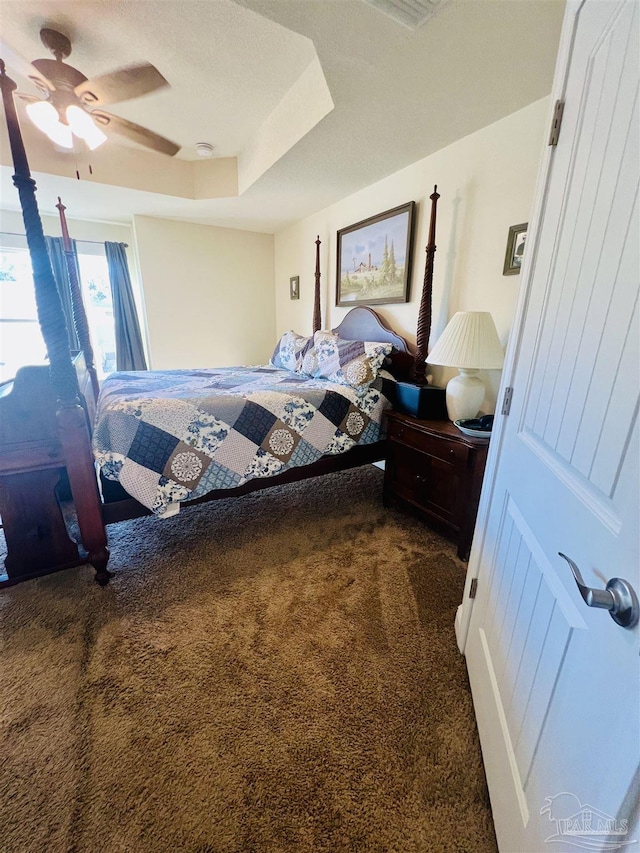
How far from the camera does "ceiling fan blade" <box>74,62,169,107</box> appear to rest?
1714 millimetres

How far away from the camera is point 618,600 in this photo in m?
0.47

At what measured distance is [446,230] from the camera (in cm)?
232

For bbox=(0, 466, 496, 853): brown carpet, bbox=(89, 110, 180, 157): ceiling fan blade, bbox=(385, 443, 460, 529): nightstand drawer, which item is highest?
bbox=(89, 110, 180, 157): ceiling fan blade

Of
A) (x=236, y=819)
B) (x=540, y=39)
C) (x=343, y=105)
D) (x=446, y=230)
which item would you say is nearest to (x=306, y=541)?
(x=236, y=819)

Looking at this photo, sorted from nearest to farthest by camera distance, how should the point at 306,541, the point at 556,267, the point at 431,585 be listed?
the point at 556,267 → the point at 431,585 → the point at 306,541

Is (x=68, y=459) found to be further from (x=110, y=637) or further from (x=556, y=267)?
(x=556, y=267)

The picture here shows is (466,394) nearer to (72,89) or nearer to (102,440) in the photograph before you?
(102,440)

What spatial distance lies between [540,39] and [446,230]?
3.18 ft

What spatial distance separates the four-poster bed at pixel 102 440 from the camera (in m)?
1.47

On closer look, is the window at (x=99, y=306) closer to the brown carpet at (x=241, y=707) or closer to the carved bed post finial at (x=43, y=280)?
the carved bed post finial at (x=43, y=280)

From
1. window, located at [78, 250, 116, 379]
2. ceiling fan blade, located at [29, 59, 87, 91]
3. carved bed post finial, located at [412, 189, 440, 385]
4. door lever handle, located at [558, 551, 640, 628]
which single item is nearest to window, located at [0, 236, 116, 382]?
window, located at [78, 250, 116, 379]

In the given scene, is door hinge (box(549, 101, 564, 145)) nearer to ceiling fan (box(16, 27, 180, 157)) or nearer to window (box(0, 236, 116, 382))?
ceiling fan (box(16, 27, 180, 157))

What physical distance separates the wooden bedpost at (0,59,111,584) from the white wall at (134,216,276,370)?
2.73 metres

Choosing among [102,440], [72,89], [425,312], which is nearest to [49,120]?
[72,89]
